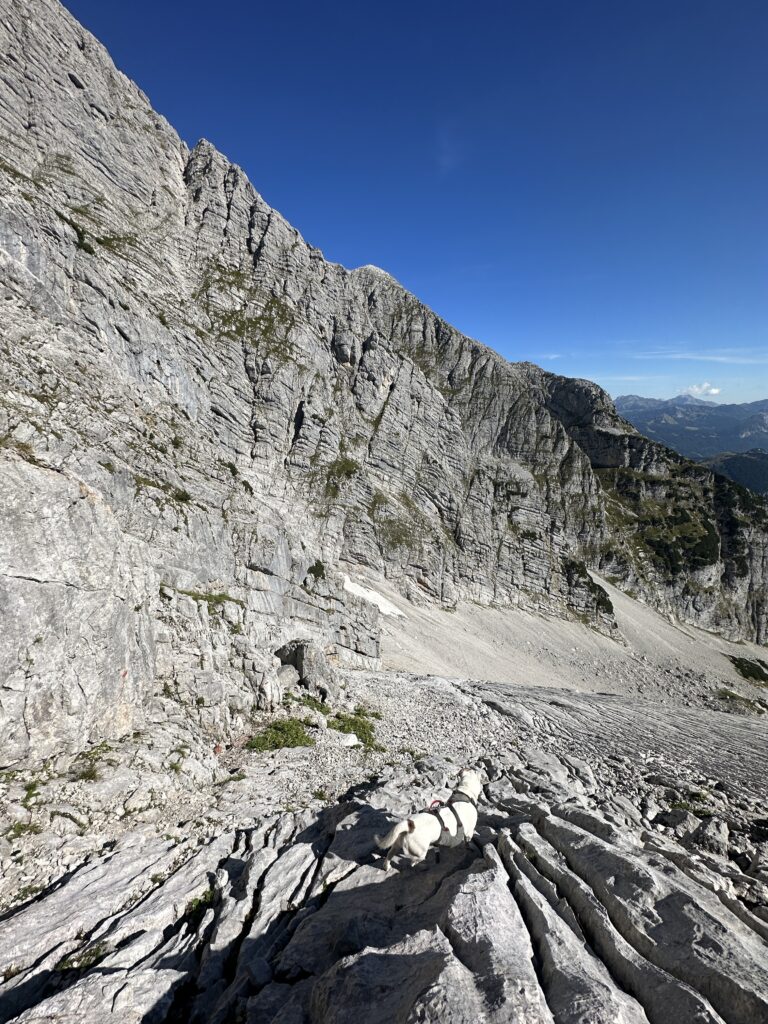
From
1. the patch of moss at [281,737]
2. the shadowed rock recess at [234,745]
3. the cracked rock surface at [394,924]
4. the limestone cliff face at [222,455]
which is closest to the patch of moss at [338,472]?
the limestone cliff face at [222,455]

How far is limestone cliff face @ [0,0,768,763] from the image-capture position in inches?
638

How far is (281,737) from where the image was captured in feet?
64.4

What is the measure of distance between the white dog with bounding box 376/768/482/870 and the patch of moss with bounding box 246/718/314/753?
32.0ft

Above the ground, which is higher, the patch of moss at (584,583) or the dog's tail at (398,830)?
the dog's tail at (398,830)

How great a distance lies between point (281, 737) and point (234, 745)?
2043 millimetres

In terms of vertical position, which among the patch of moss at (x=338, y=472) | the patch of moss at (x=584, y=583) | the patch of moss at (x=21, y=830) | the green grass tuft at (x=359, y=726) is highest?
the patch of moss at (x=338, y=472)

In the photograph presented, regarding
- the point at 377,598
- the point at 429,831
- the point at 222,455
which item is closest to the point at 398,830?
the point at 429,831

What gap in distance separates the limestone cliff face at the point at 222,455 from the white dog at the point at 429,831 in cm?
1085

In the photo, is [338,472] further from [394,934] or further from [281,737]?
[394,934]

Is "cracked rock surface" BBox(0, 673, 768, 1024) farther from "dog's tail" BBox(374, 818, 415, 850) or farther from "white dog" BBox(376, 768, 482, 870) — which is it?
"dog's tail" BBox(374, 818, 415, 850)

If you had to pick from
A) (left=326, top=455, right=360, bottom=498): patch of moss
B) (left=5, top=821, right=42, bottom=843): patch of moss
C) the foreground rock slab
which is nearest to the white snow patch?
(left=326, top=455, right=360, bottom=498): patch of moss

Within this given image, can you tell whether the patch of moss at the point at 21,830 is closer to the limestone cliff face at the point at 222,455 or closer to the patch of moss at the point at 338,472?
the limestone cliff face at the point at 222,455

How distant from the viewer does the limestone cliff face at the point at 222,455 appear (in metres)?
16.2

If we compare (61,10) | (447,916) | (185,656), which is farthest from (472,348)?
(447,916)
